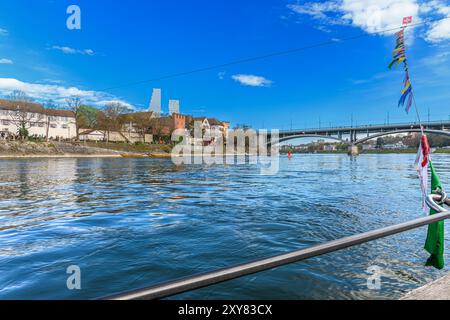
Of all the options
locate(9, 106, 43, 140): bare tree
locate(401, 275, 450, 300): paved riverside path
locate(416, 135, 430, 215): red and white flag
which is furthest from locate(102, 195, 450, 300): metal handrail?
locate(9, 106, 43, 140): bare tree

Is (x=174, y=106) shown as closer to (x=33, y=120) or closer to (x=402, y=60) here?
(x=33, y=120)

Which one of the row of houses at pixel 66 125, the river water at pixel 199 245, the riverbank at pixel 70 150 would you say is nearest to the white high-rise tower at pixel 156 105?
the row of houses at pixel 66 125

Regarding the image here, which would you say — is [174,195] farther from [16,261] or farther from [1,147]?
[1,147]

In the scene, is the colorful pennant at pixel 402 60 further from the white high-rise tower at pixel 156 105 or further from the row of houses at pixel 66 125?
the white high-rise tower at pixel 156 105

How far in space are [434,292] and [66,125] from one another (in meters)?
116

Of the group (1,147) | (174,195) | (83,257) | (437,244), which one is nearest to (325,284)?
(437,244)

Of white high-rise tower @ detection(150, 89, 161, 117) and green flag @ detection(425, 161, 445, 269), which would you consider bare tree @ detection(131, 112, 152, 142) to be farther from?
green flag @ detection(425, 161, 445, 269)

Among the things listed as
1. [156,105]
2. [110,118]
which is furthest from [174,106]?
[110,118]

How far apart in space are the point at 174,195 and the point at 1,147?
205 ft

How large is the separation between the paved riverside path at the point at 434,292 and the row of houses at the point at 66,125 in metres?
92.7

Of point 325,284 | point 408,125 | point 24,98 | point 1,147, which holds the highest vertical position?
point 24,98

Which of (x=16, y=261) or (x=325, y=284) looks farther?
(x=16, y=261)

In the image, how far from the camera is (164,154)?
89125 mm

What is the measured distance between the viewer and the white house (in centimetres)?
8350
